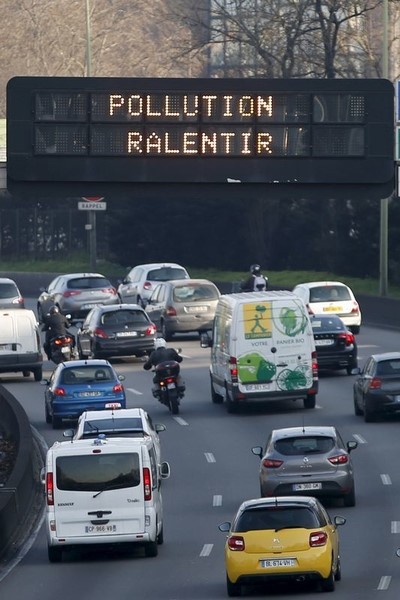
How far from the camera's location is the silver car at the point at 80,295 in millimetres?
56219

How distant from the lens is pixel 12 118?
20.6 meters

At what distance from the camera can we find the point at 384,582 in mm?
21297

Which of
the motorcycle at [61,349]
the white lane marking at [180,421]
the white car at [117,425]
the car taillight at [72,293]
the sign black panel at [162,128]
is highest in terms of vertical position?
the sign black panel at [162,128]

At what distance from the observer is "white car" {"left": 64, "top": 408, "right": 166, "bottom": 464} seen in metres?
28.3

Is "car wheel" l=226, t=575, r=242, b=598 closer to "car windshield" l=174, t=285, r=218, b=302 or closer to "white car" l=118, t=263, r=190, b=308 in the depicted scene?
"car windshield" l=174, t=285, r=218, b=302

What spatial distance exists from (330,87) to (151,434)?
950 centimetres

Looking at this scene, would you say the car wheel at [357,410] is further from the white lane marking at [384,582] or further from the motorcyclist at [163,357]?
the white lane marking at [384,582]

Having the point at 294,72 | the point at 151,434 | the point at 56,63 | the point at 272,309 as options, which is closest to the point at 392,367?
the point at 272,309

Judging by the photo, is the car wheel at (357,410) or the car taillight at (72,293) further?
the car taillight at (72,293)

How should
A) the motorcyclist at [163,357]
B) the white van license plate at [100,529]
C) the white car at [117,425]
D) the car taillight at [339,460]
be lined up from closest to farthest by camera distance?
1. the white van license plate at [100,529]
2. the car taillight at [339,460]
3. the white car at [117,425]
4. the motorcyclist at [163,357]

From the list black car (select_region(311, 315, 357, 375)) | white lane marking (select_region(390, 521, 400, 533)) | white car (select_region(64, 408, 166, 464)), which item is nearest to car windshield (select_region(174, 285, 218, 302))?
black car (select_region(311, 315, 357, 375))

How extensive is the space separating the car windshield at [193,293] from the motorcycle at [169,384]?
1243 cm

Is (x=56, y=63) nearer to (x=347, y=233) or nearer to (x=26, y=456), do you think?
(x=347, y=233)

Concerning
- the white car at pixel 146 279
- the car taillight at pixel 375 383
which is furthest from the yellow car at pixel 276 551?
the white car at pixel 146 279
